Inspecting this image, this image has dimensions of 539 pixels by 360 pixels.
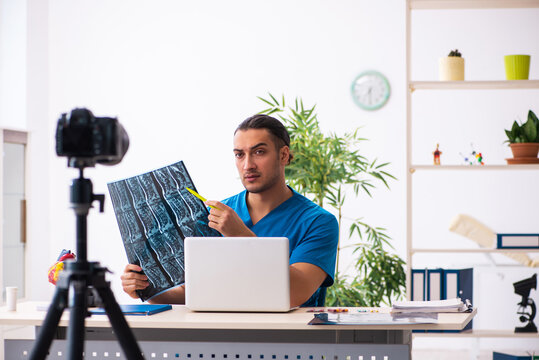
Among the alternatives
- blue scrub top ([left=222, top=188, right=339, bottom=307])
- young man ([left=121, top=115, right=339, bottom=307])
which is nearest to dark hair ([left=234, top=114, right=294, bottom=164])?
young man ([left=121, top=115, right=339, bottom=307])

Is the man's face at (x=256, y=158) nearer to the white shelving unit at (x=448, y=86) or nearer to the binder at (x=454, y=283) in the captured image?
the white shelving unit at (x=448, y=86)

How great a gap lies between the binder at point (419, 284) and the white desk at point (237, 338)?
50.3 inches

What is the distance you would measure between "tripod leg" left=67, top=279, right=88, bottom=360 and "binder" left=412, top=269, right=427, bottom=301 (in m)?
2.30

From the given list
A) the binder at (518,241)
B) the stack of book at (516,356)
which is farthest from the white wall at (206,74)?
the binder at (518,241)

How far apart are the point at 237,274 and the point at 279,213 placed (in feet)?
1.65

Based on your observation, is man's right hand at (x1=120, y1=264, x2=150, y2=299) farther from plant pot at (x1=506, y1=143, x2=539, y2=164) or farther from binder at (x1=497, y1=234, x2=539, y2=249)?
plant pot at (x1=506, y1=143, x2=539, y2=164)

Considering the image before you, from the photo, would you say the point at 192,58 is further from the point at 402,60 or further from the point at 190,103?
the point at 402,60

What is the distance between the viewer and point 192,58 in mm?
5332

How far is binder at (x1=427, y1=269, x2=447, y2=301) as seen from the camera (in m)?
3.30

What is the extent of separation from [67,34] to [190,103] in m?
1.18

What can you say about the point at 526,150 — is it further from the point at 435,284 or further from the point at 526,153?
the point at 435,284

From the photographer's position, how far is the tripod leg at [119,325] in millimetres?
1355

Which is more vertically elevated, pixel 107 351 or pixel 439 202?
pixel 439 202

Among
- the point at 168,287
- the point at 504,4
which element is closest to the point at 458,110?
the point at 504,4
